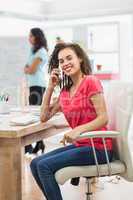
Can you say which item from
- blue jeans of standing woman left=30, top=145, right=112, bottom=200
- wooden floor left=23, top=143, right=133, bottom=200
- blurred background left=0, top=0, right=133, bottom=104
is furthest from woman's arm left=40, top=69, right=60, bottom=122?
blurred background left=0, top=0, right=133, bottom=104

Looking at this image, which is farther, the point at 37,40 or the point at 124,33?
the point at 124,33

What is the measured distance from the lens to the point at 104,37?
5.52 m

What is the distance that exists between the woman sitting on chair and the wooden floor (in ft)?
2.99

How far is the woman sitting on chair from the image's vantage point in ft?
6.67

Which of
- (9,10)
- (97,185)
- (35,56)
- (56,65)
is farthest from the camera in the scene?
(9,10)

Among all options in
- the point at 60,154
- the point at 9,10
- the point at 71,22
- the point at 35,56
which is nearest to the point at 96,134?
the point at 60,154

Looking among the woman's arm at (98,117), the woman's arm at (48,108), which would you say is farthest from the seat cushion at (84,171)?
the woman's arm at (48,108)

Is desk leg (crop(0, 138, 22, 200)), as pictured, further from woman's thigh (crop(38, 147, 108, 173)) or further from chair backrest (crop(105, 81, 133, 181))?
chair backrest (crop(105, 81, 133, 181))

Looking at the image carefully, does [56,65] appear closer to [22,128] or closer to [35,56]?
[22,128]

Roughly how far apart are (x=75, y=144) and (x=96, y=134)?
10.8 inches

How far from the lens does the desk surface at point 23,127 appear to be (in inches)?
80.6

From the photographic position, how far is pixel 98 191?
3.16m

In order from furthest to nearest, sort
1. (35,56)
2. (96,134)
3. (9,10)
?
(9,10) → (35,56) → (96,134)

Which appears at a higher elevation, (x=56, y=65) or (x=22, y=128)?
(x=56, y=65)
